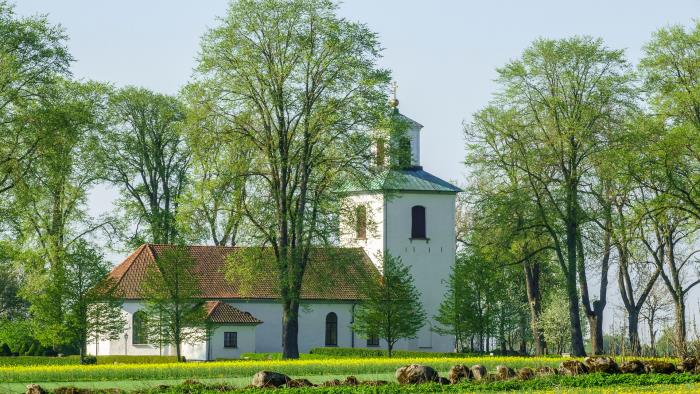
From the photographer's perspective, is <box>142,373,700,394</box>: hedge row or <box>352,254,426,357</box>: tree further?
<box>352,254,426,357</box>: tree

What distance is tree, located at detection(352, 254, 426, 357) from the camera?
58.3 meters

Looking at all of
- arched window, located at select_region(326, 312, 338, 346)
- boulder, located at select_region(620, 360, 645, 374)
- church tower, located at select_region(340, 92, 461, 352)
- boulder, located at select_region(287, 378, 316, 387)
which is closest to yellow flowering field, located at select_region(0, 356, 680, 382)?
Result: boulder, located at select_region(287, 378, 316, 387)

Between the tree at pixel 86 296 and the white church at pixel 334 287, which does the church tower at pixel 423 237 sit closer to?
the white church at pixel 334 287

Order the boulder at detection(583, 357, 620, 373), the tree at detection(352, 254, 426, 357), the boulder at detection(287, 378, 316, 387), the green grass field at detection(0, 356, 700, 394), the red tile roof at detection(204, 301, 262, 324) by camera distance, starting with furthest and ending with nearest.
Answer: the red tile roof at detection(204, 301, 262, 324) → the tree at detection(352, 254, 426, 357) → the boulder at detection(583, 357, 620, 373) → the boulder at detection(287, 378, 316, 387) → the green grass field at detection(0, 356, 700, 394)

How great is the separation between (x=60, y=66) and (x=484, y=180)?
19498mm

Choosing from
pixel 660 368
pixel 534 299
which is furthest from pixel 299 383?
pixel 534 299

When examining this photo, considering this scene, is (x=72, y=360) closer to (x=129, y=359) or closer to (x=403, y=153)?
(x=129, y=359)

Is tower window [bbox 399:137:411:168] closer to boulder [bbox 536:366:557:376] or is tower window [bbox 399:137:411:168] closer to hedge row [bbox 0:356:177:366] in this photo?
hedge row [bbox 0:356:177:366]

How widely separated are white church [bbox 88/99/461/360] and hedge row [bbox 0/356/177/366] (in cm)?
358

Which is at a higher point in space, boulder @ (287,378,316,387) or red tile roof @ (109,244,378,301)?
red tile roof @ (109,244,378,301)

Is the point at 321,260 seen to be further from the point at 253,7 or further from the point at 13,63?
the point at 13,63

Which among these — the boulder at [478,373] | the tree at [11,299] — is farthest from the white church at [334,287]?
the boulder at [478,373]

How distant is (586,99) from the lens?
177 ft

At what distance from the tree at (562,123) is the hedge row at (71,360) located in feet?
54.3
